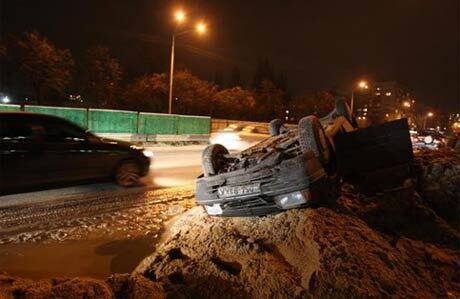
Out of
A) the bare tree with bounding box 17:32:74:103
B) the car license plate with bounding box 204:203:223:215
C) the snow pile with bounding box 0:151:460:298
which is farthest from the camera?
the bare tree with bounding box 17:32:74:103

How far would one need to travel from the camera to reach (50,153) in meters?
7.58

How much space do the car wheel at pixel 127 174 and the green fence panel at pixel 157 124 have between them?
11.9 metres

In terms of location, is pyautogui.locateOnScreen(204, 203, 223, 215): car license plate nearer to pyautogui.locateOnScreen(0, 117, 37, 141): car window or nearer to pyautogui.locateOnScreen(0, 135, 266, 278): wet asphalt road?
pyautogui.locateOnScreen(0, 135, 266, 278): wet asphalt road

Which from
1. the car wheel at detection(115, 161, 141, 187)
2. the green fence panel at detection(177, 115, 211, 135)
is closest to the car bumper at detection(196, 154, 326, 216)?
the car wheel at detection(115, 161, 141, 187)

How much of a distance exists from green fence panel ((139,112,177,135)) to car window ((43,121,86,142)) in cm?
1279

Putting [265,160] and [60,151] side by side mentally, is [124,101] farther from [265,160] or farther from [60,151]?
[265,160]

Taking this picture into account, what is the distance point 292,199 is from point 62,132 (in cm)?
531

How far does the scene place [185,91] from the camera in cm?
4222

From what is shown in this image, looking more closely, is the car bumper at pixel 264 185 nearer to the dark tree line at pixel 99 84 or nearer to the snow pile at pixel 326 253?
the snow pile at pixel 326 253

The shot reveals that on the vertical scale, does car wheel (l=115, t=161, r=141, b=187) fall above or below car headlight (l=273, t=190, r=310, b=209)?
below

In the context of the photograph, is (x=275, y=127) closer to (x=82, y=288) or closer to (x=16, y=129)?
(x=16, y=129)

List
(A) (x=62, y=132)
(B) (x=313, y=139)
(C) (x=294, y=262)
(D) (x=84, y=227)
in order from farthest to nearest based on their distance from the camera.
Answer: (A) (x=62, y=132) → (D) (x=84, y=227) → (B) (x=313, y=139) → (C) (x=294, y=262)

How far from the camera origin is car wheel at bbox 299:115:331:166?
517 centimetres

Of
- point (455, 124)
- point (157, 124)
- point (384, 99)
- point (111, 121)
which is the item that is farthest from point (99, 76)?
point (384, 99)
